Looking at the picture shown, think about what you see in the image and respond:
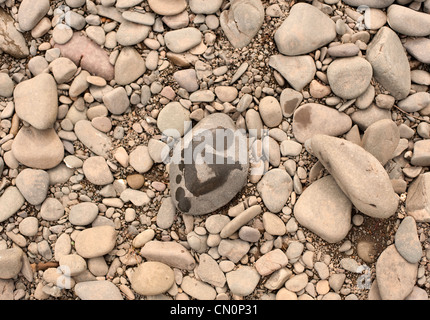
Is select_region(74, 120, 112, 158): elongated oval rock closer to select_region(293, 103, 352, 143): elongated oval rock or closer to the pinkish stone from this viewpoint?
the pinkish stone

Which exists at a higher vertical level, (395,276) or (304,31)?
(304,31)

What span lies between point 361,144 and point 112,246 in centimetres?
132

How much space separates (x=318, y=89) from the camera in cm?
206

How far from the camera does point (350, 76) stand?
78.6 inches

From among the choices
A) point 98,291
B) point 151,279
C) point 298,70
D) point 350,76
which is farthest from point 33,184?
point 350,76

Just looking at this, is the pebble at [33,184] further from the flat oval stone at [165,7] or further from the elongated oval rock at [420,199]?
the elongated oval rock at [420,199]

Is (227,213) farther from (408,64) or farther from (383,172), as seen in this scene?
(408,64)

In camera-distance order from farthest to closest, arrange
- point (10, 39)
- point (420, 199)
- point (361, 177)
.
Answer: point (10, 39)
point (420, 199)
point (361, 177)

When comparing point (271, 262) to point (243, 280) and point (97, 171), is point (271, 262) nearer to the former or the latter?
point (243, 280)

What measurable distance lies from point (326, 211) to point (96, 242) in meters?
1.12

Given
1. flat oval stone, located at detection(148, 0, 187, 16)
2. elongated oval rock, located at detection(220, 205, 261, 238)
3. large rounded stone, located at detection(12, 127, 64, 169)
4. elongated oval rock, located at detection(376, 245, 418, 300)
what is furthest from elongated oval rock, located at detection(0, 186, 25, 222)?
elongated oval rock, located at detection(376, 245, 418, 300)

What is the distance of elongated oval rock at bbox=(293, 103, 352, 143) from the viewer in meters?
2.05

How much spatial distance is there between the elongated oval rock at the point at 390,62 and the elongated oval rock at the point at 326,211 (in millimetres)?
556

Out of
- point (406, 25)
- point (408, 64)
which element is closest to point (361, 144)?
point (408, 64)
